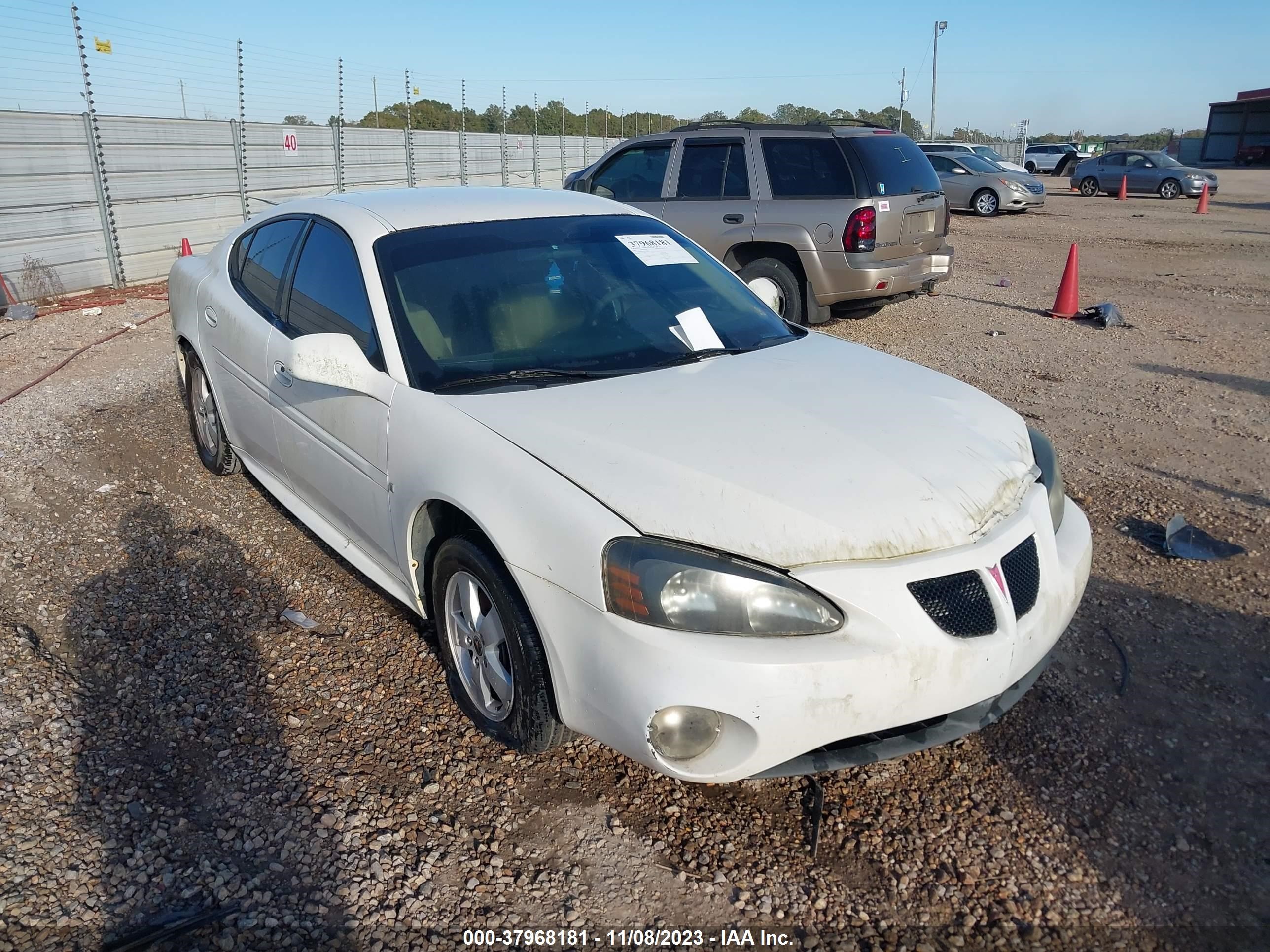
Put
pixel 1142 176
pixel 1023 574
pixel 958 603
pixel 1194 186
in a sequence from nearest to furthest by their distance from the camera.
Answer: pixel 958 603, pixel 1023 574, pixel 1194 186, pixel 1142 176

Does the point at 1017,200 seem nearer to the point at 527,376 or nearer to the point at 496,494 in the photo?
the point at 527,376

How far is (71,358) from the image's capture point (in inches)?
325

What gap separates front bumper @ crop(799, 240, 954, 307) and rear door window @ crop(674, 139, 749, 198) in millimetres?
975

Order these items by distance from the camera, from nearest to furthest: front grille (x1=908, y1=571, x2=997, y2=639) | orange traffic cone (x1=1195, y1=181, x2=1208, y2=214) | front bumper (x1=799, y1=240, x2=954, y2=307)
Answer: front grille (x1=908, y1=571, x2=997, y2=639)
front bumper (x1=799, y1=240, x2=954, y2=307)
orange traffic cone (x1=1195, y1=181, x2=1208, y2=214)

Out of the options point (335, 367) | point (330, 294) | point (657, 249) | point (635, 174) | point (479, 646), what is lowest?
point (479, 646)

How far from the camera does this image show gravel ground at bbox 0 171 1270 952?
241cm

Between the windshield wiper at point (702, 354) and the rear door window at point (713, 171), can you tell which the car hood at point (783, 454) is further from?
the rear door window at point (713, 171)

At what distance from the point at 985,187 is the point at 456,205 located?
21.5m

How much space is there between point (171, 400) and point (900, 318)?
287 inches

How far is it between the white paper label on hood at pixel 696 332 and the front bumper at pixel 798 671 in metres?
1.38

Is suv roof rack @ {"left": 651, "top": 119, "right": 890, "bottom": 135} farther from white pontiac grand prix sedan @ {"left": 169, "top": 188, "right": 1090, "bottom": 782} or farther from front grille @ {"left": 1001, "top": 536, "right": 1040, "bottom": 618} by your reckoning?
front grille @ {"left": 1001, "top": 536, "right": 1040, "bottom": 618}

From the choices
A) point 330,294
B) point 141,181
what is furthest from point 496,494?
point 141,181

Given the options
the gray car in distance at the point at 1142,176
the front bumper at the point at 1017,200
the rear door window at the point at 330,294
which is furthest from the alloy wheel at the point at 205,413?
the gray car in distance at the point at 1142,176

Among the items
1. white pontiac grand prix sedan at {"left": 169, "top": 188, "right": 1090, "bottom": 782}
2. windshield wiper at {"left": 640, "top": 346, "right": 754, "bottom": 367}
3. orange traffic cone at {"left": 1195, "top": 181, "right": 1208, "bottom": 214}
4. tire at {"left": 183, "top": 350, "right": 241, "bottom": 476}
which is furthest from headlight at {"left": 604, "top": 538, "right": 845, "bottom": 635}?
orange traffic cone at {"left": 1195, "top": 181, "right": 1208, "bottom": 214}
